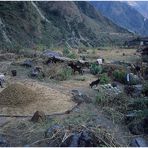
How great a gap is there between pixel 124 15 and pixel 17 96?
142107 mm

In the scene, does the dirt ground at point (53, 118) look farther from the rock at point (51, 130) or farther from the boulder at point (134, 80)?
the boulder at point (134, 80)

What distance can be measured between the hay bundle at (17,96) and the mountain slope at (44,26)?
21.7m

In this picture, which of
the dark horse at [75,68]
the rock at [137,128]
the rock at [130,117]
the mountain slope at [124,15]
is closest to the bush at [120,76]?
the dark horse at [75,68]


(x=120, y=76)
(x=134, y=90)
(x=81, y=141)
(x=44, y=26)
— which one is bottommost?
(x=81, y=141)

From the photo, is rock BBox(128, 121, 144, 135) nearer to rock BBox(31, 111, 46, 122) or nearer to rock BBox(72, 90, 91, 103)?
rock BBox(31, 111, 46, 122)

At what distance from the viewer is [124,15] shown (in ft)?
486

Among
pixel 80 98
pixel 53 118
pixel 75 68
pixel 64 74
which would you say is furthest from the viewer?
pixel 75 68

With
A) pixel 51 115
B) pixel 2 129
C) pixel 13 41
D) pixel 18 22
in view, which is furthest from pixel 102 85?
pixel 18 22

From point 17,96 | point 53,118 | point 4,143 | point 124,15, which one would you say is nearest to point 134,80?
point 17,96

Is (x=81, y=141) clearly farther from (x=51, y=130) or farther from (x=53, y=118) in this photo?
(x=53, y=118)

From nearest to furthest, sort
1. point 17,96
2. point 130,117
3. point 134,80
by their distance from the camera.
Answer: point 130,117 → point 17,96 → point 134,80

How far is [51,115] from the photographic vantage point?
8398 mm

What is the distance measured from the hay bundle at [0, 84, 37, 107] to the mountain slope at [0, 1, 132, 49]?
21.7m

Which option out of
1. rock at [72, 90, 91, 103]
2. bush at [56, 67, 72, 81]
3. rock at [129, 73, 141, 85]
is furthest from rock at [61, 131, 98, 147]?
bush at [56, 67, 72, 81]
